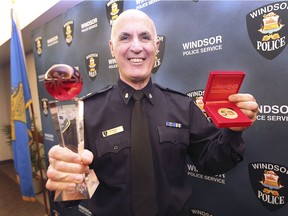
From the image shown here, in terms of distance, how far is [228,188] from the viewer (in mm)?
1270

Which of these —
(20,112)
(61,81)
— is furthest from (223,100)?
(20,112)

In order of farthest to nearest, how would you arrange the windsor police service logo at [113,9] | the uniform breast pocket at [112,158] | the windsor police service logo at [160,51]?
1. the windsor police service logo at [113,9]
2. the windsor police service logo at [160,51]
3. the uniform breast pocket at [112,158]

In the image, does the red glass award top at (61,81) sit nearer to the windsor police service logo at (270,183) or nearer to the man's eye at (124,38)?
the man's eye at (124,38)

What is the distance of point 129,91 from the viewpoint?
1049mm

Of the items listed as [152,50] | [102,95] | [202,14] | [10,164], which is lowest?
[10,164]

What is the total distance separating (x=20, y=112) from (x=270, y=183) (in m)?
2.39

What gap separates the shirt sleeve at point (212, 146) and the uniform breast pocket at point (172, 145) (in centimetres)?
5

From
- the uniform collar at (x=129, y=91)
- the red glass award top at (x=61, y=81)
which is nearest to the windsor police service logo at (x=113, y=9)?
the uniform collar at (x=129, y=91)

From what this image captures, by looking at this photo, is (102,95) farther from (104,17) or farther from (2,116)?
(2,116)

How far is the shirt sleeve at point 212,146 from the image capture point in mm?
886

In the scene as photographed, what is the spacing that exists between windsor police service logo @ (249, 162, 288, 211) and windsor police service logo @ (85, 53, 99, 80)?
4.62ft

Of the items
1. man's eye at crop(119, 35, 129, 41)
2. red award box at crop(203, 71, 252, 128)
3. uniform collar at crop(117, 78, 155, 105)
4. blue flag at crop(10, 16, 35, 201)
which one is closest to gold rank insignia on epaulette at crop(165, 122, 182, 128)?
uniform collar at crop(117, 78, 155, 105)

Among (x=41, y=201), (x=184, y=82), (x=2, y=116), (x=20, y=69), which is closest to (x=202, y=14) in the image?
(x=184, y=82)

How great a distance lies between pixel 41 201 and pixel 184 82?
316 centimetres
